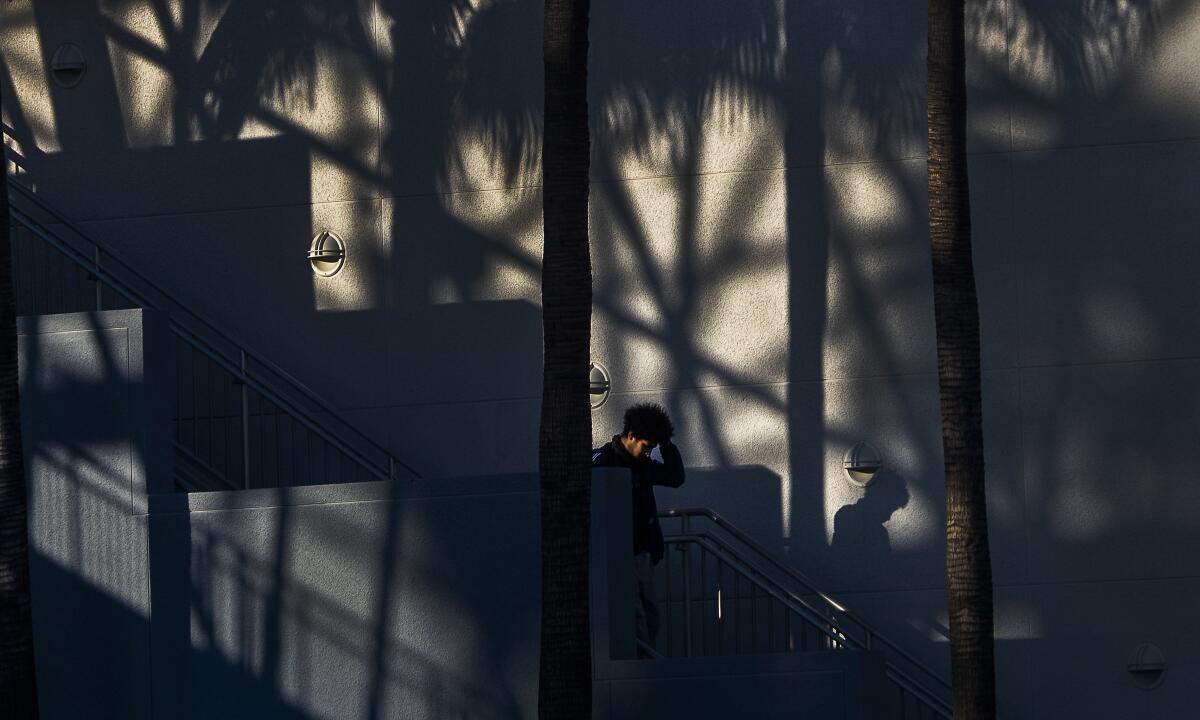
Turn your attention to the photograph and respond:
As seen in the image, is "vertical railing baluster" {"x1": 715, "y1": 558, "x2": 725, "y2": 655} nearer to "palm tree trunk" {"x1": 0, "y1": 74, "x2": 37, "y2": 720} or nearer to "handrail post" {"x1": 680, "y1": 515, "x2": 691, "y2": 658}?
"handrail post" {"x1": 680, "y1": 515, "x2": 691, "y2": 658}

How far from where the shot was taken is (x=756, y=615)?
14.7 m

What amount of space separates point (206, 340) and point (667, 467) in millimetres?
4741

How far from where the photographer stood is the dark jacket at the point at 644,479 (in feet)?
42.1

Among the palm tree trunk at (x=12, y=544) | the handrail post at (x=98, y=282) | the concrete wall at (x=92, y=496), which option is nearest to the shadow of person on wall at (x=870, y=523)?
the concrete wall at (x=92, y=496)

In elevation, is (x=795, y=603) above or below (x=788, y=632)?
above

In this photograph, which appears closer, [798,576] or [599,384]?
[798,576]

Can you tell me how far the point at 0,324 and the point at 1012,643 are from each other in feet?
27.2

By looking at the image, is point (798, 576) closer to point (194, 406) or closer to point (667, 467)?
point (667, 467)

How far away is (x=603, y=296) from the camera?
15.2 meters

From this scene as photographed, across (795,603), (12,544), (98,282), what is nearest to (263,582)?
(12,544)

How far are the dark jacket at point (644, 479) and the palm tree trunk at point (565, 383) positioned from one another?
45.4 inches

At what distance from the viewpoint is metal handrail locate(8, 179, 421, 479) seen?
44.5 ft

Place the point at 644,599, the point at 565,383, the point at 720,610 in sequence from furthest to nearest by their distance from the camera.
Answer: the point at 720,610
the point at 644,599
the point at 565,383

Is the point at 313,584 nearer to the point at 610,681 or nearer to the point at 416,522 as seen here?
the point at 416,522
